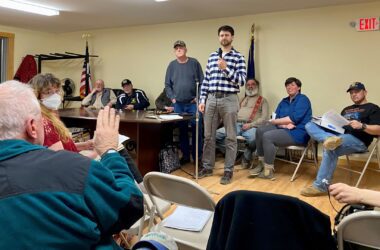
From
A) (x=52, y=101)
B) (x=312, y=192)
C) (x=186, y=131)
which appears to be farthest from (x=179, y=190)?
(x=186, y=131)

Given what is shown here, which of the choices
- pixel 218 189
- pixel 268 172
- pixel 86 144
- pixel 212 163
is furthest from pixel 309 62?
pixel 86 144

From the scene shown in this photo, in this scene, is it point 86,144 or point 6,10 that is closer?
point 86,144

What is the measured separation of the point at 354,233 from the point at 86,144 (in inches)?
57.8

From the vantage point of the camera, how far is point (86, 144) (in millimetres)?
1979

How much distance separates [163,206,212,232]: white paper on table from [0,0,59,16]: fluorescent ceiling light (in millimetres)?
4384

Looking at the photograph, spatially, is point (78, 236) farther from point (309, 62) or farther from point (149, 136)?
point (309, 62)

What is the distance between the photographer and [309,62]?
15.9ft

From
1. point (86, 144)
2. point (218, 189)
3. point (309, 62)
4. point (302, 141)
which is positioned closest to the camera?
point (86, 144)

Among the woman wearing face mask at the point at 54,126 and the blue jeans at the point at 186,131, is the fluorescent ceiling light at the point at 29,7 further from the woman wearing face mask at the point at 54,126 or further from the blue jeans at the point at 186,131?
the woman wearing face mask at the point at 54,126

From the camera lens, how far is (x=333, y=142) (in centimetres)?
327

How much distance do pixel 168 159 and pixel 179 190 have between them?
97.0 inches

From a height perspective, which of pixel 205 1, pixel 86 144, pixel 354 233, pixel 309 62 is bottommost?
pixel 354 233

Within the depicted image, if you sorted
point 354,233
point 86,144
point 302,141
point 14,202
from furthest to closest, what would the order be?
1. point 302,141
2. point 86,144
3. point 354,233
4. point 14,202

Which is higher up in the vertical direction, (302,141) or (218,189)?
(302,141)
